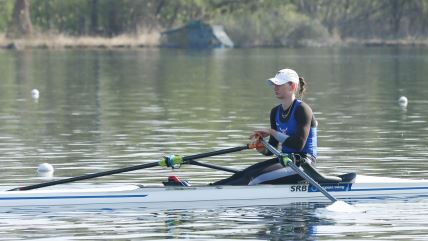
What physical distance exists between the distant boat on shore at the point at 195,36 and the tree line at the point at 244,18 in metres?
3.01

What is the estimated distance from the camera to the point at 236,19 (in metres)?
106

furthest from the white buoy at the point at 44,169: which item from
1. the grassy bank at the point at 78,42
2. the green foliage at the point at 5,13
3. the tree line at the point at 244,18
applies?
the green foliage at the point at 5,13

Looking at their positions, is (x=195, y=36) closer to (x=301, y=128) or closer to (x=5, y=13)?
(x=5, y=13)

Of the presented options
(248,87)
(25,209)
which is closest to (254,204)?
(25,209)

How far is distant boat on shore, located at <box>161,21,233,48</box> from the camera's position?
332 feet

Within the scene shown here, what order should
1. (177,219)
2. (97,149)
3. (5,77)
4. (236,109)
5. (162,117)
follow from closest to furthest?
(177,219)
(97,149)
(162,117)
(236,109)
(5,77)

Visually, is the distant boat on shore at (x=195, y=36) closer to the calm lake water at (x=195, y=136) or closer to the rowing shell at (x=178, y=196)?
the calm lake water at (x=195, y=136)

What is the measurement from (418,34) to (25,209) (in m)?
92.8

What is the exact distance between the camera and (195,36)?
10175 centimetres

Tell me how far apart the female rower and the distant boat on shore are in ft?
278

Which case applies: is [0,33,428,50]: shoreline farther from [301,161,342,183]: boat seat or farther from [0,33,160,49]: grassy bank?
[301,161,342,183]: boat seat

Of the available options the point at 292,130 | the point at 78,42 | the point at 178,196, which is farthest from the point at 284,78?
the point at 78,42

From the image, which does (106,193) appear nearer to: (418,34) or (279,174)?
(279,174)

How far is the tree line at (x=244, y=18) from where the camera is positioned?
4144 inches
